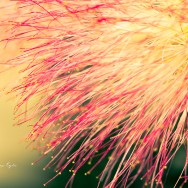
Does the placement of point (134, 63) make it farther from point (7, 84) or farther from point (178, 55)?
Result: point (7, 84)

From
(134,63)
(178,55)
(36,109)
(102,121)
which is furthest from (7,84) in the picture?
(178,55)

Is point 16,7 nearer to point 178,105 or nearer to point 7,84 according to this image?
point 7,84

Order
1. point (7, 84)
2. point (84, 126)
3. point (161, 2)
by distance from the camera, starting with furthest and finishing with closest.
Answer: point (7, 84), point (84, 126), point (161, 2)

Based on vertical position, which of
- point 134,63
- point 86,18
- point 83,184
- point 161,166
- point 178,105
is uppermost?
point 86,18

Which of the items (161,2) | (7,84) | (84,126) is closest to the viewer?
(161,2)

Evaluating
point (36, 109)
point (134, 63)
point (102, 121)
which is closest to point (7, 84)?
point (36, 109)

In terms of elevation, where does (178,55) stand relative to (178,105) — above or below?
above

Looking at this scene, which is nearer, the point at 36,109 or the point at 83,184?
the point at 36,109
